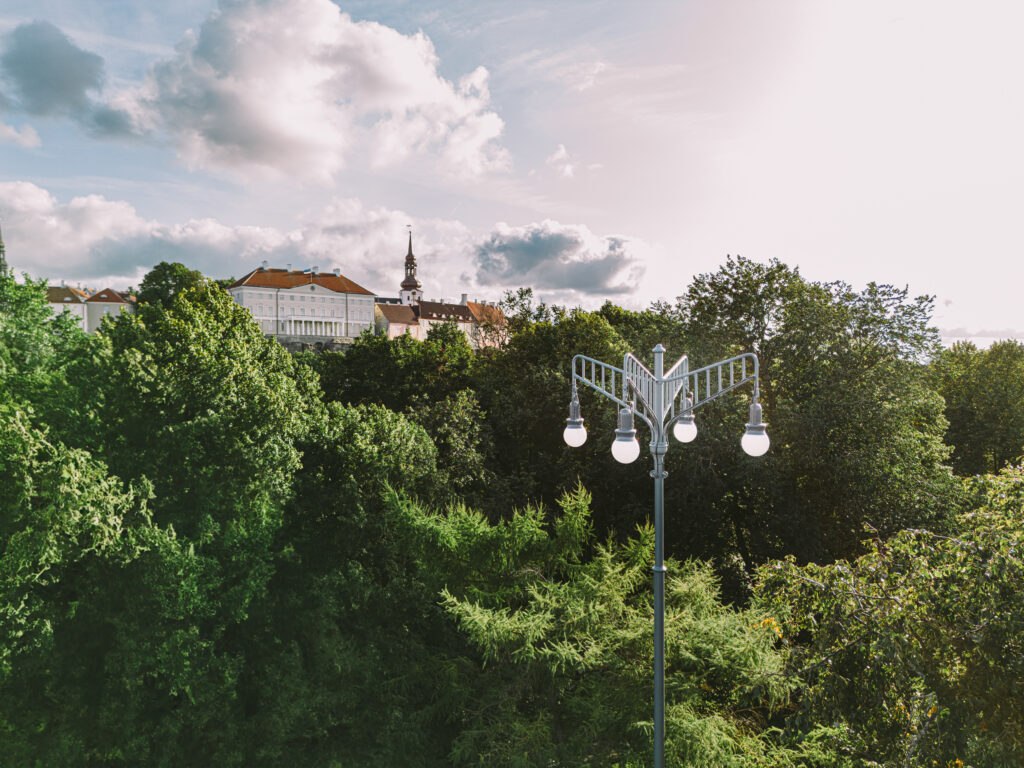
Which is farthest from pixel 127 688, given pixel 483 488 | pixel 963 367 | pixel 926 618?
pixel 963 367

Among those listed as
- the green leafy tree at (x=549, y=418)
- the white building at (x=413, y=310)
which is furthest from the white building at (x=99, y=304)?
the green leafy tree at (x=549, y=418)

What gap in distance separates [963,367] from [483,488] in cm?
2598

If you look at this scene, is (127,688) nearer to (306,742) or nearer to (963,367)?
(306,742)

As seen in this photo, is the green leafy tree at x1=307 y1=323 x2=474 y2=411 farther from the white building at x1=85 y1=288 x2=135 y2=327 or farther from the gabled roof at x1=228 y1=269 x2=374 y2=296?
the white building at x1=85 y1=288 x2=135 y2=327

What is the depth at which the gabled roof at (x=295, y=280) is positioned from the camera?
86.0m

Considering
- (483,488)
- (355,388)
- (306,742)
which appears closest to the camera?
(306,742)

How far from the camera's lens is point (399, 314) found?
103m

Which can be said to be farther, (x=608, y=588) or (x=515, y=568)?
(x=515, y=568)

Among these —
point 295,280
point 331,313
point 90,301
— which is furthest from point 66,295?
point 331,313

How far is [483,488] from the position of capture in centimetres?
1964

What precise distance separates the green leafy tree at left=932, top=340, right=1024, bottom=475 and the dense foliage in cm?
1013

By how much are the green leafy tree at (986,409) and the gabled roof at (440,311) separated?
8402 centimetres

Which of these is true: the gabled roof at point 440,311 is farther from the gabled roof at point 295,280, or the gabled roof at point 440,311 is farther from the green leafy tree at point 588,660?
the green leafy tree at point 588,660

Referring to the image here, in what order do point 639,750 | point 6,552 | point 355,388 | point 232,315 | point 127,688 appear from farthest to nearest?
point 355,388
point 232,315
point 127,688
point 6,552
point 639,750
